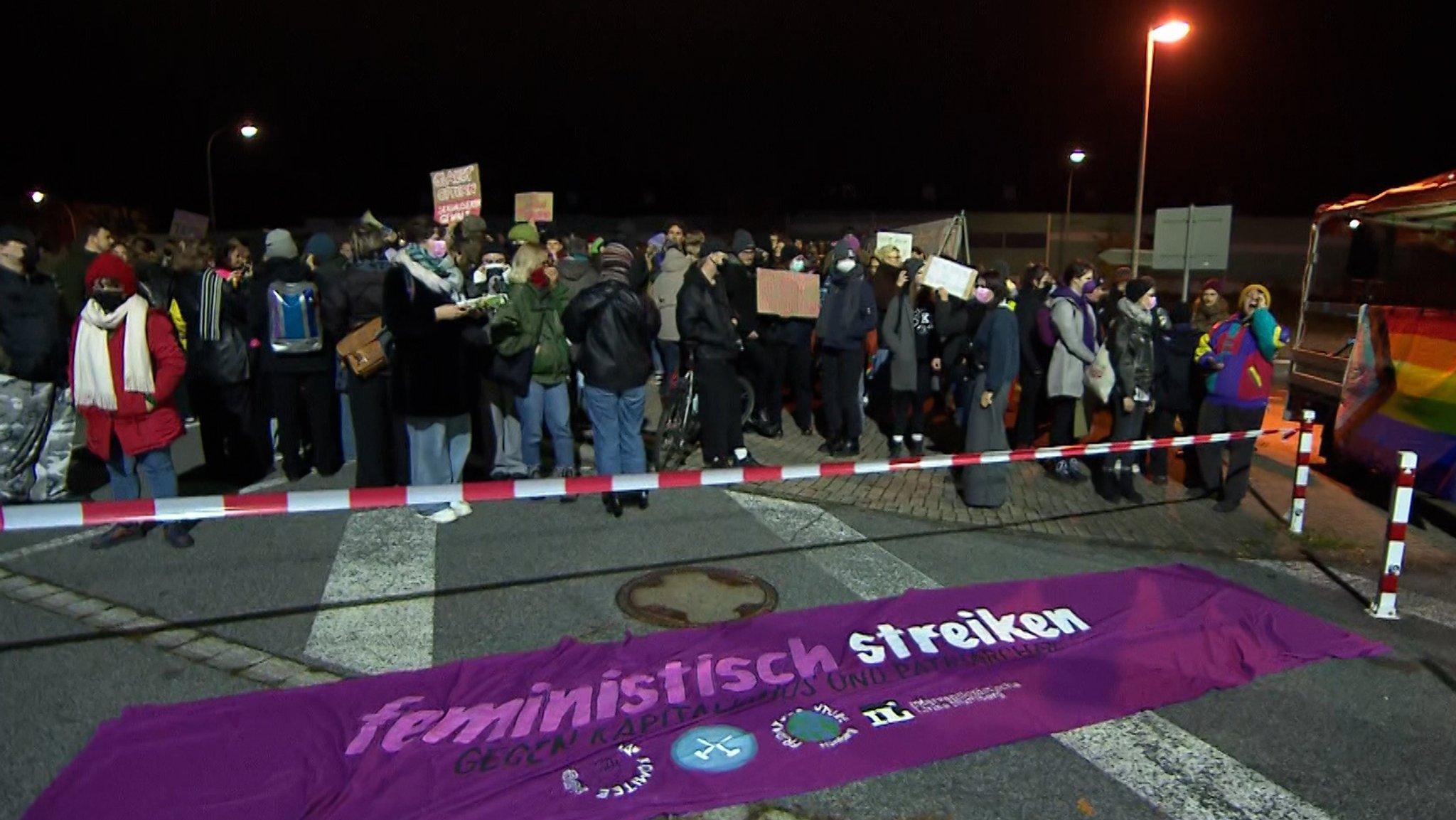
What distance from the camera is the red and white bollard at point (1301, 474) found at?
667 cm

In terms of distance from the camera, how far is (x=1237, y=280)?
35781 millimetres

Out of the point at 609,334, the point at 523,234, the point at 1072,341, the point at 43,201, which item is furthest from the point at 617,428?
the point at 43,201

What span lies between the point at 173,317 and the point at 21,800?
541cm

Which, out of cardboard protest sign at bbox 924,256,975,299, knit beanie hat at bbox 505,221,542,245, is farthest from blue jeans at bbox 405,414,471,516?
cardboard protest sign at bbox 924,256,975,299

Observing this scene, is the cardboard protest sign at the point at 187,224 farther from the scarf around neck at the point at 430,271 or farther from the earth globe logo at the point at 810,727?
the earth globe logo at the point at 810,727

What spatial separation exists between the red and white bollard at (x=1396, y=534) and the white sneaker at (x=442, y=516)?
19.1 ft

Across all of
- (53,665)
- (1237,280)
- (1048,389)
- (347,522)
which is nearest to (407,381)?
(347,522)

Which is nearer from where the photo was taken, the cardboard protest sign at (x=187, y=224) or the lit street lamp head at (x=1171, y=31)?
the cardboard protest sign at (x=187, y=224)

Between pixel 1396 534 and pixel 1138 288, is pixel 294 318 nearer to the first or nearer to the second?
pixel 1138 288

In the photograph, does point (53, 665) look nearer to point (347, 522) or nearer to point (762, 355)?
point (347, 522)

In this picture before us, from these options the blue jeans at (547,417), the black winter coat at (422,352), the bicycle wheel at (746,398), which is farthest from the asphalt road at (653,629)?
the bicycle wheel at (746,398)

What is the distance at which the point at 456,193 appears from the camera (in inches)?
432

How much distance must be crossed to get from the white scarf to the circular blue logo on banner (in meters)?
4.07

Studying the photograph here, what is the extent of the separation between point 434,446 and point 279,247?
2.07 m
